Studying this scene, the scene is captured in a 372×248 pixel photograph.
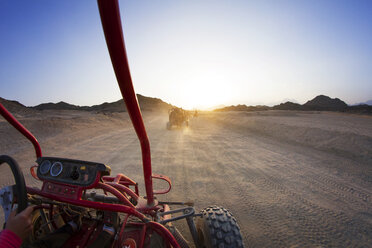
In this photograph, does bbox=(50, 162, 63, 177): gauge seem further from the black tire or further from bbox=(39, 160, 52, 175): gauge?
the black tire

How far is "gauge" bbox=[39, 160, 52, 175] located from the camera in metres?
1.58

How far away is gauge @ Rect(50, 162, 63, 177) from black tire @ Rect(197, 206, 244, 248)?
5.28ft

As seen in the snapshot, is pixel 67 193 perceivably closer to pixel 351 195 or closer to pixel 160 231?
pixel 160 231

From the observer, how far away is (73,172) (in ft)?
4.84

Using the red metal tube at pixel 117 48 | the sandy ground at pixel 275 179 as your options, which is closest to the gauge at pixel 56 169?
the red metal tube at pixel 117 48

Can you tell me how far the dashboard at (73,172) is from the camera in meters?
1.42

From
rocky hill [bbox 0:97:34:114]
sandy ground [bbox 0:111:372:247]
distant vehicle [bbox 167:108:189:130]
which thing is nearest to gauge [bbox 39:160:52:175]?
sandy ground [bbox 0:111:372:247]

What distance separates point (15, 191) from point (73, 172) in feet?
1.24

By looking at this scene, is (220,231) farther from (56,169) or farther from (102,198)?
(56,169)

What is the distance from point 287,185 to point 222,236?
316cm

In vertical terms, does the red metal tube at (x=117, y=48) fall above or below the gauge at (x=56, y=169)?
above

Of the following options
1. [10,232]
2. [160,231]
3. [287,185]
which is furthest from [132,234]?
[287,185]

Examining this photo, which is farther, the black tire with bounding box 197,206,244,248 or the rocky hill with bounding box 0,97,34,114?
the rocky hill with bounding box 0,97,34,114

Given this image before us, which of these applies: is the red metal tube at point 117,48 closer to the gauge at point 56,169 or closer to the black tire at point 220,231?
the gauge at point 56,169
